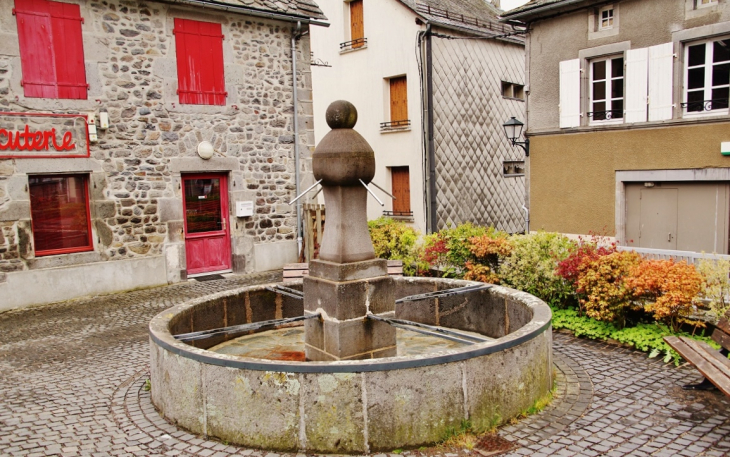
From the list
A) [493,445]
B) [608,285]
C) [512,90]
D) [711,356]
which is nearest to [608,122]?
[608,285]

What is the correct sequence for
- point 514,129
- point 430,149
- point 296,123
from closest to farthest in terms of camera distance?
1. point 514,129
2. point 296,123
3. point 430,149

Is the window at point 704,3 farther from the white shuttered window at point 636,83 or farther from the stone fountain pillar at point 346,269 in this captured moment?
the stone fountain pillar at point 346,269

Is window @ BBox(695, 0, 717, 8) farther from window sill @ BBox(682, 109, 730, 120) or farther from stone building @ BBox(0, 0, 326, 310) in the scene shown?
stone building @ BBox(0, 0, 326, 310)

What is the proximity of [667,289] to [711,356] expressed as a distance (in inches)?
61.4

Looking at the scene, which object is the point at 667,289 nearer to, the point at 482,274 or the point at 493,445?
the point at 482,274

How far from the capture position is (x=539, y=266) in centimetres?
845

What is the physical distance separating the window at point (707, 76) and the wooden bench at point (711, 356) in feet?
23.4

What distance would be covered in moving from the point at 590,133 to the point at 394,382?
10359 mm

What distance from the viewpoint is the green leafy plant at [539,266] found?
830cm

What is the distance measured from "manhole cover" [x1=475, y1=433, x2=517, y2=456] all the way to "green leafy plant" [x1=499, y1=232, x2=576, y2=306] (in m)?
3.88

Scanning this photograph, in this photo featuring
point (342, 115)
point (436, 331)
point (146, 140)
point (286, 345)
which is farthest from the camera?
point (146, 140)

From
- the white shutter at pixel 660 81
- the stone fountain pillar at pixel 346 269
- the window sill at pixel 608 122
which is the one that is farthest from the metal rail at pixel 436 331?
the window sill at pixel 608 122

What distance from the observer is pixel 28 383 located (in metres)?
6.61

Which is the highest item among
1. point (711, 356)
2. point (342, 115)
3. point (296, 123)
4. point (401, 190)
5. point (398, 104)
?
point (398, 104)
